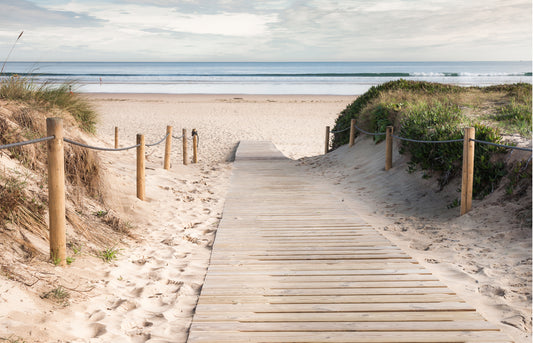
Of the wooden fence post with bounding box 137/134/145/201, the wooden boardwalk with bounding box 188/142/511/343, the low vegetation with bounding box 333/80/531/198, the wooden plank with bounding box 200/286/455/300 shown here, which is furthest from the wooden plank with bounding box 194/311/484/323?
the wooden fence post with bounding box 137/134/145/201

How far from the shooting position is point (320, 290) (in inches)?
156

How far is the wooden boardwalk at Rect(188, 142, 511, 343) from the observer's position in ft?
10.6

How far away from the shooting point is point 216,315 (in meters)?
3.51

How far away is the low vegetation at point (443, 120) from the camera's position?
6902mm

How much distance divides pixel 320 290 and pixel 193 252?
1861mm

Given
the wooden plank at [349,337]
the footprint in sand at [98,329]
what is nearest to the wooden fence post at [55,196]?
the footprint in sand at [98,329]

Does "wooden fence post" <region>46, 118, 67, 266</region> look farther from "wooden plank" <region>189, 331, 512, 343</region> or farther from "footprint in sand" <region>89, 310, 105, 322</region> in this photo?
"wooden plank" <region>189, 331, 512, 343</region>

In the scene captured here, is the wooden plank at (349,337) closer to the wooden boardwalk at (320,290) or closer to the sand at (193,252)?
the wooden boardwalk at (320,290)

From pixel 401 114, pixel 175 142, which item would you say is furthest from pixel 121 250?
pixel 175 142

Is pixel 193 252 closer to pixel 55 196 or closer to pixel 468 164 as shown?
pixel 55 196

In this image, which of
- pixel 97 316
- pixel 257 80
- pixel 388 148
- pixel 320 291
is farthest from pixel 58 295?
pixel 257 80

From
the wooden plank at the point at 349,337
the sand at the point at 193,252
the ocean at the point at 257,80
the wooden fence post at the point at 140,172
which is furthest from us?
the ocean at the point at 257,80

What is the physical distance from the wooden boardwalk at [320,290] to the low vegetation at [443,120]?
7.22 ft

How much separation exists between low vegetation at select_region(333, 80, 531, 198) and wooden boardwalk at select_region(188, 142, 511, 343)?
7.22ft
